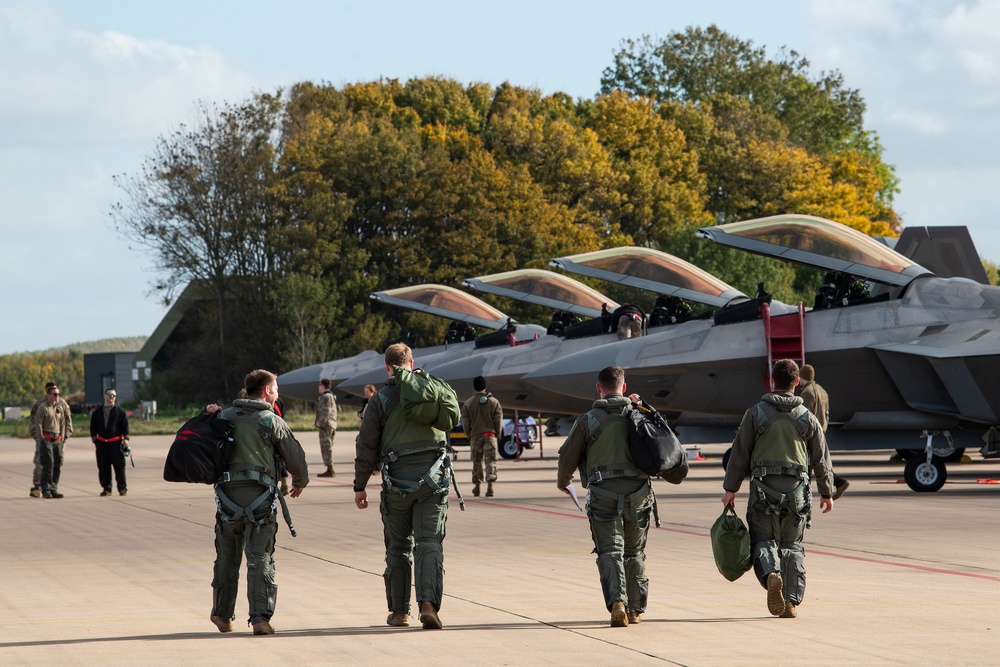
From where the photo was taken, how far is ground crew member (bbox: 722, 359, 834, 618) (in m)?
7.76

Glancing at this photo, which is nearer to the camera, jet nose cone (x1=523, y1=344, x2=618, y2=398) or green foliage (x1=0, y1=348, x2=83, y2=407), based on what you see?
jet nose cone (x1=523, y1=344, x2=618, y2=398)

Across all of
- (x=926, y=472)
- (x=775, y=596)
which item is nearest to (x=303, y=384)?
(x=926, y=472)

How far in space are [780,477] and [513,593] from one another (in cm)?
201

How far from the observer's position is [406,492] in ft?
24.8

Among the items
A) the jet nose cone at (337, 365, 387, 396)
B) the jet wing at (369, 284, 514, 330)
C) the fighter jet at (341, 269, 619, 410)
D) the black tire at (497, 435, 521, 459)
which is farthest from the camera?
the jet wing at (369, 284, 514, 330)

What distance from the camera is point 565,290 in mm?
27234

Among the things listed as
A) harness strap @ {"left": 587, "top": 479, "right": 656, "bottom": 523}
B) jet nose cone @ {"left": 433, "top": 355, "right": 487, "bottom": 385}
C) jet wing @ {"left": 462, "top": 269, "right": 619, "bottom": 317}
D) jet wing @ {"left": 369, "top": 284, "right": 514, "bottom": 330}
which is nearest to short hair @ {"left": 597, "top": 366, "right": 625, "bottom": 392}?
harness strap @ {"left": 587, "top": 479, "right": 656, "bottom": 523}

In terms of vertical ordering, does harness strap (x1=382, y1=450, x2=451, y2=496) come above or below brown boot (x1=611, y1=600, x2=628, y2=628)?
above

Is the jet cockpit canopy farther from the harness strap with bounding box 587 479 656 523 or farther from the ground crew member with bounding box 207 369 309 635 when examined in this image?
the ground crew member with bounding box 207 369 309 635

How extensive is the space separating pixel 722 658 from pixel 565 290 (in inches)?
826

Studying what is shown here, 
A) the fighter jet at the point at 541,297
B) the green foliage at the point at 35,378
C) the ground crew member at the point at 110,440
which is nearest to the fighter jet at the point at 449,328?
the fighter jet at the point at 541,297

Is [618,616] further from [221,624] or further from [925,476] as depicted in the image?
[925,476]

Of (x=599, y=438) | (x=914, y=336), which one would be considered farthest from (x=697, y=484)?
(x=599, y=438)

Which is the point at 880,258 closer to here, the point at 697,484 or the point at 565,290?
the point at 697,484
